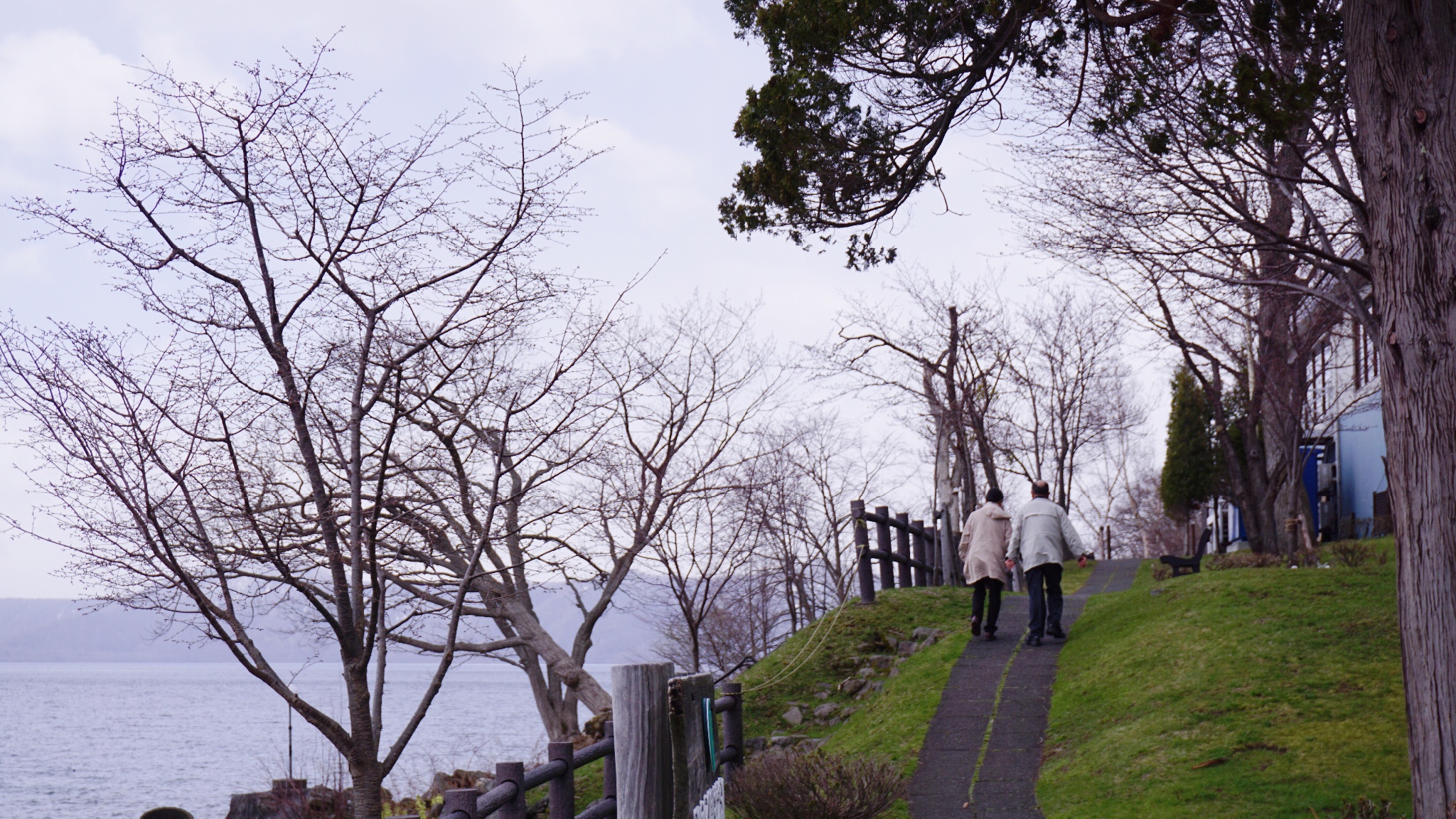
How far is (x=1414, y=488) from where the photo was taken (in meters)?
5.69

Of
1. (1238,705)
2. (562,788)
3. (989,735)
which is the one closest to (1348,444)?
(1238,705)

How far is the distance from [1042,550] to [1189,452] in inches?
893

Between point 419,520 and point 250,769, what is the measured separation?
40.7 meters

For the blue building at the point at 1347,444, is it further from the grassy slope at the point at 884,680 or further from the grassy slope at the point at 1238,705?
the grassy slope at the point at 1238,705

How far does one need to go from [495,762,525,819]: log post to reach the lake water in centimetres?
601

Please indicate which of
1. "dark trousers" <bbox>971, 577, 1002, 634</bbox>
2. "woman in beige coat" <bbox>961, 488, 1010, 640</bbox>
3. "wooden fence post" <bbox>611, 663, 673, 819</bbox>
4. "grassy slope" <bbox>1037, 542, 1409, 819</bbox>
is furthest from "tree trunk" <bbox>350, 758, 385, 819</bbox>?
"dark trousers" <bbox>971, 577, 1002, 634</bbox>

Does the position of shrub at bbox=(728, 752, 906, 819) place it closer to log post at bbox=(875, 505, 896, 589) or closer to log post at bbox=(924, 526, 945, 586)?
log post at bbox=(875, 505, 896, 589)

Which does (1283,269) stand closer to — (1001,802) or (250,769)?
(1001,802)

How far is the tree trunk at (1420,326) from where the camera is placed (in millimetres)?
5512

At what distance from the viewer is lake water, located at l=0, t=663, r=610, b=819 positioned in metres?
29.0

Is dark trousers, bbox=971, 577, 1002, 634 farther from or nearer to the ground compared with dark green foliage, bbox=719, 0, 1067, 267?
nearer to the ground

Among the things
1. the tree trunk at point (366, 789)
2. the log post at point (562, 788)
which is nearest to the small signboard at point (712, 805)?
the log post at point (562, 788)

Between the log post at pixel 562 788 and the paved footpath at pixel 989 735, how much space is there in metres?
2.73

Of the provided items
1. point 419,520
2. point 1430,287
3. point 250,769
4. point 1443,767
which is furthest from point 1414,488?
point 250,769
